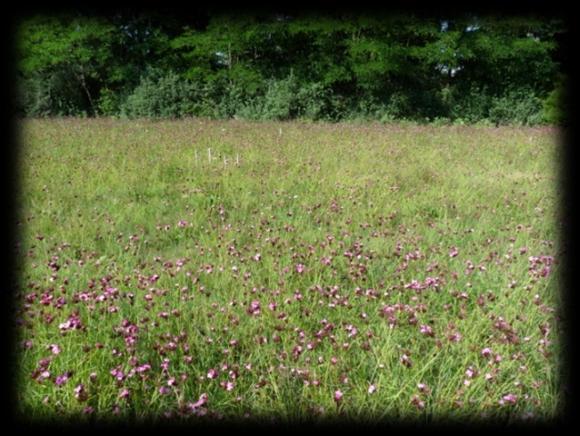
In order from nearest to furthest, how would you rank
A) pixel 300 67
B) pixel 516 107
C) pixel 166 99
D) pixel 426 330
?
pixel 426 330
pixel 166 99
pixel 516 107
pixel 300 67

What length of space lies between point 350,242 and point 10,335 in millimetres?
2648

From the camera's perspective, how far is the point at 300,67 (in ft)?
71.8

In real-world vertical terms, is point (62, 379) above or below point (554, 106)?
below

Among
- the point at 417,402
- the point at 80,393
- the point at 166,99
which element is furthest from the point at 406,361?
the point at 166,99

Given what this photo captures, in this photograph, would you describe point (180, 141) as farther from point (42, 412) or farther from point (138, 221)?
point (42, 412)

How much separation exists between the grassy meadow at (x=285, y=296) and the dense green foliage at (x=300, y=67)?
15.3 meters

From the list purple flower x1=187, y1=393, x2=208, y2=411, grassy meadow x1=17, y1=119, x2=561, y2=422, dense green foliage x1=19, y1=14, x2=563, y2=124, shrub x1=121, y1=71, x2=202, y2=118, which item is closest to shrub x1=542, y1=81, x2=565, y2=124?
dense green foliage x1=19, y1=14, x2=563, y2=124

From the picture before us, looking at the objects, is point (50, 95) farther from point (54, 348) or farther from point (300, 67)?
point (54, 348)

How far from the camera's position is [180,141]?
29.1 feet

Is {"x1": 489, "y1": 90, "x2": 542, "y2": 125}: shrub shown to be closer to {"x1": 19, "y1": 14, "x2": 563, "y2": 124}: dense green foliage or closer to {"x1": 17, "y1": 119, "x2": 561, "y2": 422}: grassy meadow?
{"x1": 19, "y1": 14, "x2": 563, "y2": 124}: dense green foliage

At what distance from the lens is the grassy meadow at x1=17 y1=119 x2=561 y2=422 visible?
5.98ft

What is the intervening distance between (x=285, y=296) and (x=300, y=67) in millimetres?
21111

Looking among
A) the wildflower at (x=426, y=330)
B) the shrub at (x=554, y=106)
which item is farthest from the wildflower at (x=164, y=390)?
the shrub at (x=554, y=106)

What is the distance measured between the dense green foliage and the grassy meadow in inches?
601
